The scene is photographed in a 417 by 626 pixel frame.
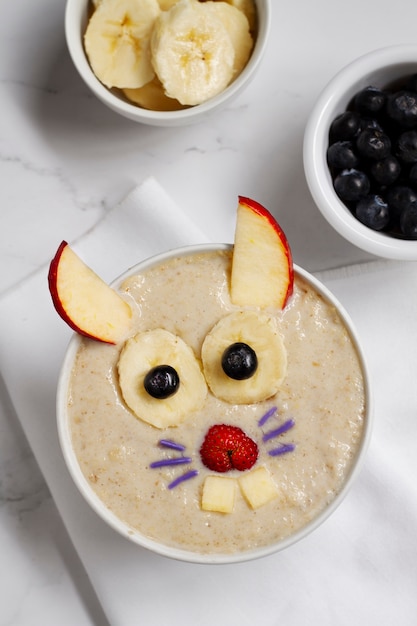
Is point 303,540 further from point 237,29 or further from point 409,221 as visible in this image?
point 237,29

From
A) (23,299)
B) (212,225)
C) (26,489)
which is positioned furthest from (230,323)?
(26,489)

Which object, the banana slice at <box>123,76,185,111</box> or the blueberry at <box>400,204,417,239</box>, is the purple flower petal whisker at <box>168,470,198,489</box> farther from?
the banana slice at <box>123,76,185,111</box>

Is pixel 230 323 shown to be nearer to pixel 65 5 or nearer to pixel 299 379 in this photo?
pixel 299 379

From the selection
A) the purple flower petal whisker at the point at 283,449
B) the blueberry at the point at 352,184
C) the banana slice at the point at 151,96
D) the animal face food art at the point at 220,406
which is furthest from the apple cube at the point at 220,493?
the banana slice at the point at 151,96

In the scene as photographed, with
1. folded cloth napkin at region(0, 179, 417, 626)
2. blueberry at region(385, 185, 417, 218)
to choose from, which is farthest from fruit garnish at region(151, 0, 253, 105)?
blueberry at region(385, 185, 417, 218)

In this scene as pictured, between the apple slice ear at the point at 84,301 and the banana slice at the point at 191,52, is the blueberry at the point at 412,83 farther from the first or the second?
the apple slice ear at the point at 84,301

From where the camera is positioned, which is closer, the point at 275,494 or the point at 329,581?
the point at 275,494
